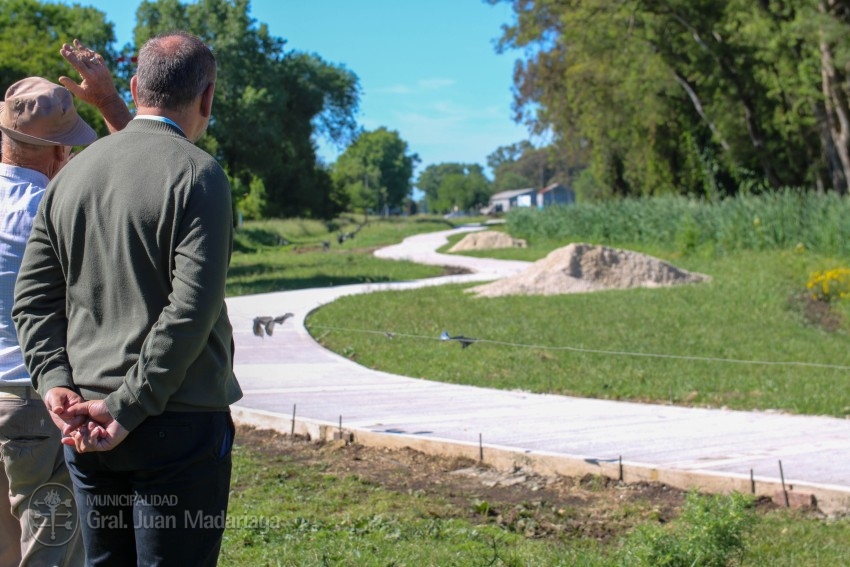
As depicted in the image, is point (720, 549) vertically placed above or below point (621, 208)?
below

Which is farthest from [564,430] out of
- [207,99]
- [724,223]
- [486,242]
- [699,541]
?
[486,242]

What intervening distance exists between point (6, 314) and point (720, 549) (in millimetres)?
2931

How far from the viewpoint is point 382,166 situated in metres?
128

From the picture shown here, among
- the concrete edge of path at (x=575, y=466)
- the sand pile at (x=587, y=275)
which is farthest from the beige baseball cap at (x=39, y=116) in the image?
the sand pile at (x=587, y=275)

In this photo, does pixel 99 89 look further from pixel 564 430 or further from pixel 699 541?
pixel 564 430

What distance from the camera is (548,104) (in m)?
39.7

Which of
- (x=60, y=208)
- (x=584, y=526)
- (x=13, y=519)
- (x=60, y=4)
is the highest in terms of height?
(x=60, y=4)

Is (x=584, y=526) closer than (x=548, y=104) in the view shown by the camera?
Yes

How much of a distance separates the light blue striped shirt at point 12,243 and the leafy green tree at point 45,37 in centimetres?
1260

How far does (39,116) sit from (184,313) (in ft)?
4.72

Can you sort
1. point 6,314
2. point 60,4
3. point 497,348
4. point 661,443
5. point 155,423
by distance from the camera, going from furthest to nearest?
point 60,4, point 497,348, point 661,443, point 6,314, point 155,423

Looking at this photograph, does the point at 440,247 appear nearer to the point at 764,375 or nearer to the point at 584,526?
the point at 764,375

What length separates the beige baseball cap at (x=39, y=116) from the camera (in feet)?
11.5

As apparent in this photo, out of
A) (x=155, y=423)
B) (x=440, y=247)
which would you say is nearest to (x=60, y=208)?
(x=155, y=423)
